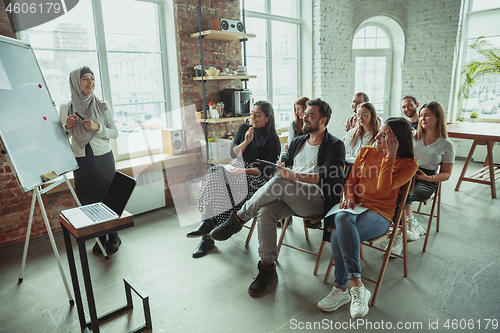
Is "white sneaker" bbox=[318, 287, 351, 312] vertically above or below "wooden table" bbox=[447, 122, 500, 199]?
below

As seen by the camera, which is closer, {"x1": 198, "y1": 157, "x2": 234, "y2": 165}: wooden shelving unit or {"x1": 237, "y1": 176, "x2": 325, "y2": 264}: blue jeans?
{"x1": 237, "y1": 176, "x2": 325, "y2": 264}: blue jeans

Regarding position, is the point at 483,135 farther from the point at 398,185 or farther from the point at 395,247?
the point at 398,185

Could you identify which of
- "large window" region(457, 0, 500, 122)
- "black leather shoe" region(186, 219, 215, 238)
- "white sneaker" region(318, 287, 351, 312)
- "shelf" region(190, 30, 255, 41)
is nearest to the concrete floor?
"white sneaker" region(318, 287, 351, 312)

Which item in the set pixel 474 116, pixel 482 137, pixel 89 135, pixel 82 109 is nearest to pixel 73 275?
pixel 89 135

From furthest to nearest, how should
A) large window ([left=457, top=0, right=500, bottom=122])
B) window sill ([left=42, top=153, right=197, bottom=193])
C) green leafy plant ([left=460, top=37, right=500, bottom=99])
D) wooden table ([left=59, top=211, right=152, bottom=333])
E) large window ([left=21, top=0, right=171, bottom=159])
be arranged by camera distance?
large window ([left=457, top=0, right=500, bottom=122])
green leafy plant ([left=460, top=37, right=500, bottom=99])
window sill ([left=42, top=153, right=197, bottom=193])
large window ([left=21, top=0, right=171, bottom=159])
wooden table ([left=59, top=211, right=152, bottom=333])

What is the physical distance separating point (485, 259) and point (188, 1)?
3.92 m

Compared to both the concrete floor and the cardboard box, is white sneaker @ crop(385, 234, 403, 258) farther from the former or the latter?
the cardboard box

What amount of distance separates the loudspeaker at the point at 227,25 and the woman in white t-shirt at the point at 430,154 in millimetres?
2307

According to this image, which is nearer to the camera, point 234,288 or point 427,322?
point 427,322

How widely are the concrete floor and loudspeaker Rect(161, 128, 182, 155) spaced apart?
1.10 meters

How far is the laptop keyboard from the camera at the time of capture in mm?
1755

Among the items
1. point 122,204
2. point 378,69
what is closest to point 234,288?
point 122,204

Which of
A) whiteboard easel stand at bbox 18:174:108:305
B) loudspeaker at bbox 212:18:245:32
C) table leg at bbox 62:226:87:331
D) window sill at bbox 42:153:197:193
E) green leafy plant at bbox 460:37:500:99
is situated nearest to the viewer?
table leg at bbox 62:226:87:331

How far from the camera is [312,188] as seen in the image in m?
2.42
